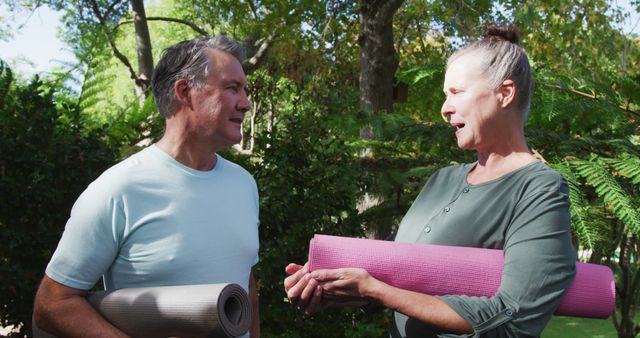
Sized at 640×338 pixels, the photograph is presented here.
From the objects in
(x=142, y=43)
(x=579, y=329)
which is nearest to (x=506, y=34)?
(x=579, y=329)

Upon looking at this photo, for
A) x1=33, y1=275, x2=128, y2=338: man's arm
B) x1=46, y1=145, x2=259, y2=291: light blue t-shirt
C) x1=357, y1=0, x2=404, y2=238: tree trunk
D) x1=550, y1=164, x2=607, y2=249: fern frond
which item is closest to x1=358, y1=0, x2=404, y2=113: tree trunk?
x1=357, y1=0, x2=404, y2=238: tree trunk

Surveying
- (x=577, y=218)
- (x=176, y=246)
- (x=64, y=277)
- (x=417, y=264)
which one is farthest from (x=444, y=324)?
(x=577, y=218)

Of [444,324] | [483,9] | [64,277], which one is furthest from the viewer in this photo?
[483,9]

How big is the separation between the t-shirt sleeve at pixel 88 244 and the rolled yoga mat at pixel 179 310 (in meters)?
0.09

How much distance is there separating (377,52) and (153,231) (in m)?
6.64

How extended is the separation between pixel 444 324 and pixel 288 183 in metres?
3.29

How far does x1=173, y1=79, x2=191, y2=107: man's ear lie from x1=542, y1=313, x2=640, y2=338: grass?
1285 cm

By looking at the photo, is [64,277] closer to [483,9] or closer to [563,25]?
[483,9]

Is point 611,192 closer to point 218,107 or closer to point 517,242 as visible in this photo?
point 517,242

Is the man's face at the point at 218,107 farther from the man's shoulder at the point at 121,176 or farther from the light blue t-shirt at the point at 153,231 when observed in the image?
the man's shoulder at the point at 121,176

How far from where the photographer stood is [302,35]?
1352 cm

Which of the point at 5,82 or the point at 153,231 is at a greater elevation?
the point at 5,82

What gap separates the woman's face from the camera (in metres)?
2.09

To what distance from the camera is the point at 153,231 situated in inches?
90.9
